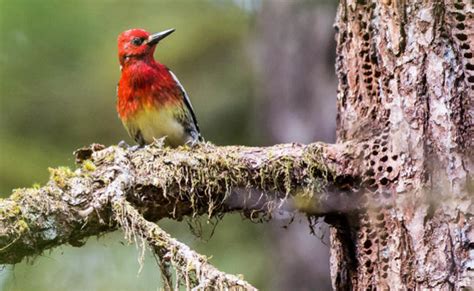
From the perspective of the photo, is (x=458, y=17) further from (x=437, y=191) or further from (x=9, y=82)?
(x=9, y=82)

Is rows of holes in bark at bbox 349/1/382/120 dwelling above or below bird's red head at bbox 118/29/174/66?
below

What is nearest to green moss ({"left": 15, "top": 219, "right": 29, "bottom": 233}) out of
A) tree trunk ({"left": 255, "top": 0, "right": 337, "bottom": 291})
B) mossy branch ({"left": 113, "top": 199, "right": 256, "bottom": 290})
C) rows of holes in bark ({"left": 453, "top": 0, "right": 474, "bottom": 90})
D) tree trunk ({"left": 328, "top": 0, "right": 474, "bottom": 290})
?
mossy branch ({"left": 113, "top": 199, "right": 256, "bottom": 290})

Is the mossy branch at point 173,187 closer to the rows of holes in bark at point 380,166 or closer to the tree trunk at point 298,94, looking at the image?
the rows of holes in bark at point 380,166

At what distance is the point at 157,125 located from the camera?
420cm

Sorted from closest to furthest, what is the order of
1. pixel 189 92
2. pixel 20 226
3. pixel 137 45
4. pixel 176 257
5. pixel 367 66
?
pixel 176 257 → pixel 20 226 → pixel 367 66 → pixel 137 45 → pixel 189 92

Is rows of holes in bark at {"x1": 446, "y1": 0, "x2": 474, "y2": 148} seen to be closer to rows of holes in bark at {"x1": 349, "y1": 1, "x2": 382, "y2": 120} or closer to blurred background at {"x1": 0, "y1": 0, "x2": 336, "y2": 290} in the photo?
rows of holes in bark at {"x1": 349, "y1": 1, "x2": 382, "y2": 120}

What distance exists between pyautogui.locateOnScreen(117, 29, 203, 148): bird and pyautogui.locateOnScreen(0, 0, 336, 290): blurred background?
36.7 inches

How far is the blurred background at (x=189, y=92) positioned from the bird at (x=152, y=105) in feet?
3.06

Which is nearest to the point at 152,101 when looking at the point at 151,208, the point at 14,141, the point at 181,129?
the point at 181,129

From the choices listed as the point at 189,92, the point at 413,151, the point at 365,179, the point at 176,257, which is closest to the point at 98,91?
the point at 189,92

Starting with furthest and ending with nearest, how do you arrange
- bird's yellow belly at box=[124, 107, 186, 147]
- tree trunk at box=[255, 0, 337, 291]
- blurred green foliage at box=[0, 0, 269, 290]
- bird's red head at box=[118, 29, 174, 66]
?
blurred green foliage at box=[0, 0, 269, 290], tree trunk at box=[255, 0, 337, 291], bird's red head at box=[118, 29, 174, 66], bird's yellow belly at box=[124, 107, 186, 147]

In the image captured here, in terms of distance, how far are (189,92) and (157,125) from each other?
80.2 inches

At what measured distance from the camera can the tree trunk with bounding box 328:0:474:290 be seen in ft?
8.75

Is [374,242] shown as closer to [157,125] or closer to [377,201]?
[377,201]
